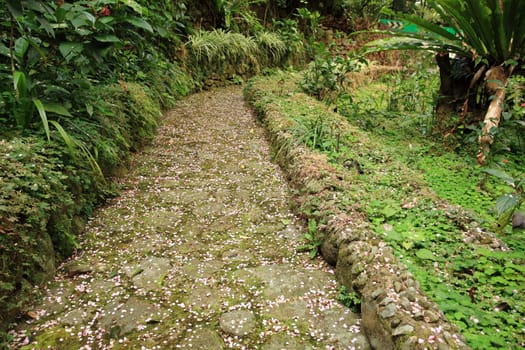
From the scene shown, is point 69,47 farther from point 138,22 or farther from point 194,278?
point 194,278

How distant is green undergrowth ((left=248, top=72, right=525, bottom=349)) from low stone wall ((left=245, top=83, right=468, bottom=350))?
59mm

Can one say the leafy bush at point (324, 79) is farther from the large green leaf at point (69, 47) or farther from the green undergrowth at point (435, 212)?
the large green leaf at point (69, 47)

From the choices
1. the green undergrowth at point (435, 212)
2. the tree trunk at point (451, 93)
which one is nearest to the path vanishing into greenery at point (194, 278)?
the green undergrowth at point (435, 212)

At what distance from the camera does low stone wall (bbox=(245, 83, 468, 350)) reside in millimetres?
1223

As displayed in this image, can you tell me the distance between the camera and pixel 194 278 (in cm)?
182

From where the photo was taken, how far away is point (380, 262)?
62.4 inches

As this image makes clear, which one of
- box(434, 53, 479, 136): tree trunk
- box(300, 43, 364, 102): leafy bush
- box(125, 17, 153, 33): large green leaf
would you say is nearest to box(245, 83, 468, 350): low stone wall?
box(125, 17, 153, 33): large green leaf

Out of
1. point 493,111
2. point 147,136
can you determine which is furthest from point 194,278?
point 493,111

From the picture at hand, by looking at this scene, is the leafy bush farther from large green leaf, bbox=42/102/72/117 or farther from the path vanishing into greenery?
large green leaf, bbox=42/102/72/117

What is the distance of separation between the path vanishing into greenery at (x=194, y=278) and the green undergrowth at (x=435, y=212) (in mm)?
406

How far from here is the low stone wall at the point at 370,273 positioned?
4.01 ft

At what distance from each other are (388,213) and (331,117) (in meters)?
1.91

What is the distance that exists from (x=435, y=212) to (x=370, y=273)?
65 cm

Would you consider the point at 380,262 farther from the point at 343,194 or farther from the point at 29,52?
the point at 29,52
